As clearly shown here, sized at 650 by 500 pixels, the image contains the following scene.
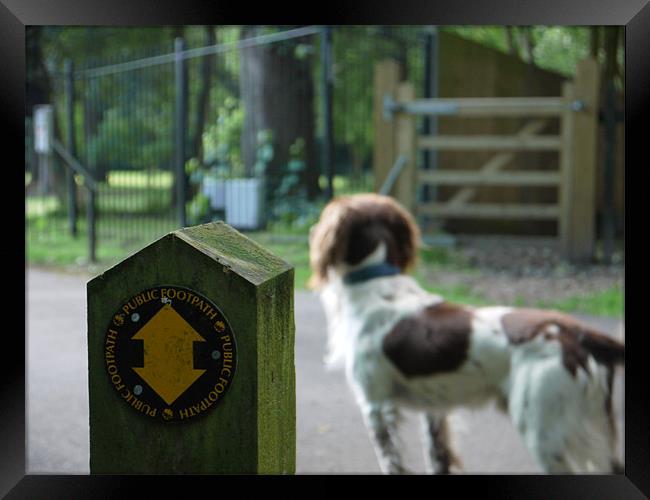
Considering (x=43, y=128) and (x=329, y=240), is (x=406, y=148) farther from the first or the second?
(x=329, y=240)

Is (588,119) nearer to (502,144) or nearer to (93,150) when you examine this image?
(502,144)

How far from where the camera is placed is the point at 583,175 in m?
11.5

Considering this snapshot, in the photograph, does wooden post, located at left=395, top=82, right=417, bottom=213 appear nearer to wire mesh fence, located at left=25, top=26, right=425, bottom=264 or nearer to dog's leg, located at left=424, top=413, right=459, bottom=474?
wire mesh fence, located at left=25, top=26, right=425, bottom=264

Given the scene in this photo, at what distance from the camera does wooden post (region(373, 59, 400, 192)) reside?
11.9 metres

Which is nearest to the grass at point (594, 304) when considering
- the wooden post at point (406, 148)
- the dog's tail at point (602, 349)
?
the wooden post at point (406, 148)

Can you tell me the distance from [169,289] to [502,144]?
416 inches

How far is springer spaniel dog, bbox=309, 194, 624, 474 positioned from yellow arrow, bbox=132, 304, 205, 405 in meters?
2.80

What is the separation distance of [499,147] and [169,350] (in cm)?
1060

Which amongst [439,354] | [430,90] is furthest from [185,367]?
[430,90]

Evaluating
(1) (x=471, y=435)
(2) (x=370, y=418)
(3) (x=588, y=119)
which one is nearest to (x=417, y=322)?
(2) (x=370, y=418)

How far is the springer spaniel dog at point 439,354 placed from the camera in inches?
175

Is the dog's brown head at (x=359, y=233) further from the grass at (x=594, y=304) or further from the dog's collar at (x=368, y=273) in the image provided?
the grass at (x=594, y=304)

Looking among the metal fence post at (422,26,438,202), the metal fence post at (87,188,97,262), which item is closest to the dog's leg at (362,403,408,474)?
the metal fence post at (87,188,97,262)

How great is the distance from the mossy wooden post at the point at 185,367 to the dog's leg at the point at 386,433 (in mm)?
2796
